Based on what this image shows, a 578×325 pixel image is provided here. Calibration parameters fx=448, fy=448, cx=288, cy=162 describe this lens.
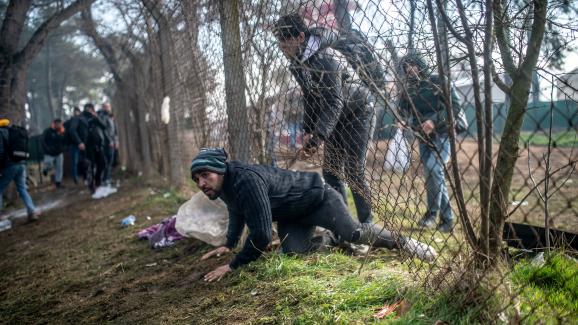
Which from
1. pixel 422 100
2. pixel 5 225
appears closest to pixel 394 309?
pixel 422 100

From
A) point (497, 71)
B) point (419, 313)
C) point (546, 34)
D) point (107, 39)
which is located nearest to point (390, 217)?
point (419, 313)

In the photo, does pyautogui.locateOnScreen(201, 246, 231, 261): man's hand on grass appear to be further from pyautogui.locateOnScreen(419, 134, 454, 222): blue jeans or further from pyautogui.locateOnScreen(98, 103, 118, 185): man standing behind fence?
pyautogui.locateOnScreen(98, 103, 118, 185): man standing behind fence

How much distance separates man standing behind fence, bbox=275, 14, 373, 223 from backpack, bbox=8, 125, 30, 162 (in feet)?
17.9

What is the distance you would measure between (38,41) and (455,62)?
352 inches

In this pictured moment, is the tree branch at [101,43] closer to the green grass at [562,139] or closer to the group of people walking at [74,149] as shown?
Result: the group of people walking at [74,149]

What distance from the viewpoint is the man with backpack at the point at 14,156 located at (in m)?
6.63

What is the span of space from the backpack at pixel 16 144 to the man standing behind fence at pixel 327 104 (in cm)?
545

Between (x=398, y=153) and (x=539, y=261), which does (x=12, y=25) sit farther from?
(x=539, y=261)

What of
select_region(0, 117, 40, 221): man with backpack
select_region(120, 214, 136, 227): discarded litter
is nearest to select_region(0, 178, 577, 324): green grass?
select_region(120, 214, 136, 227): discarded litter

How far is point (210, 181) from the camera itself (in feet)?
9.73

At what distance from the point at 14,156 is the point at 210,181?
5.14 meters

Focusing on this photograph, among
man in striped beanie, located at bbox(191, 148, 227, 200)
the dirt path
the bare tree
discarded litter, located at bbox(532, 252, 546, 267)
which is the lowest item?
the dirt path

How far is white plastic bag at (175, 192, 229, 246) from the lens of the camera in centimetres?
378

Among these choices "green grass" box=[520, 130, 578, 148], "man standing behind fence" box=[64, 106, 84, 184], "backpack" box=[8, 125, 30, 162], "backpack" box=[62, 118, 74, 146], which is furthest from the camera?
"backpack" box=[62, 118, 74, 146]
